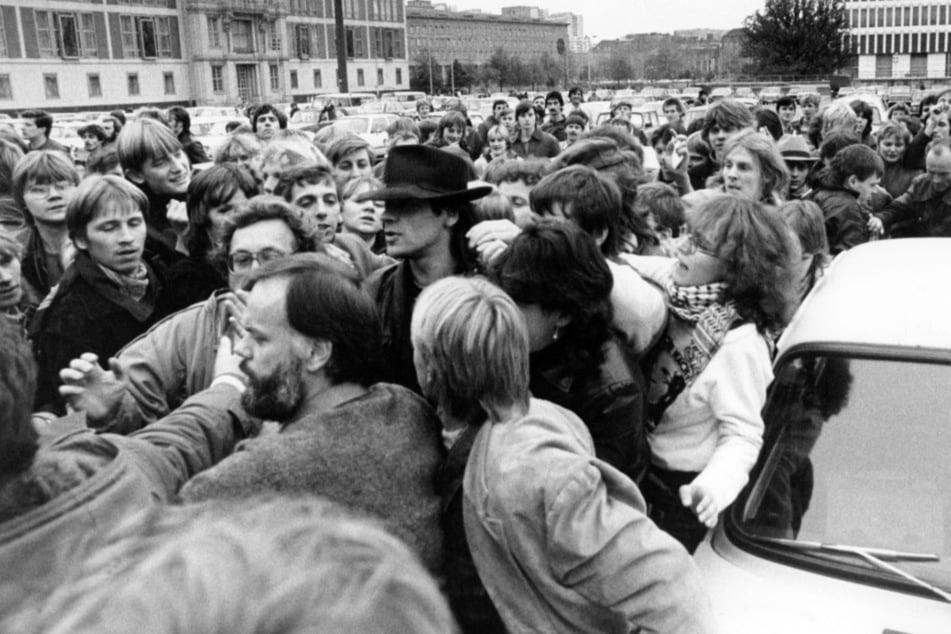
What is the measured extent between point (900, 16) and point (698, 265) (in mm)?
119580

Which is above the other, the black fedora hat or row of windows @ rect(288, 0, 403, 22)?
row of windows @ rect(288, 0, 403, 22)

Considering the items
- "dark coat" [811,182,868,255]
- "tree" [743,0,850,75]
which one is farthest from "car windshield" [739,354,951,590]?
"tree" [743,0,850,75]

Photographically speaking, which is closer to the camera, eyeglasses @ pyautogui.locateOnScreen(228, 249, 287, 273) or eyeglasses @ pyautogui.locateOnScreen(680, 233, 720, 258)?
eyeglasses @ pyautogui.locateOnScreen(680, 233, 720, 258)

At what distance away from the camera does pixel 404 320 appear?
10.9 feet

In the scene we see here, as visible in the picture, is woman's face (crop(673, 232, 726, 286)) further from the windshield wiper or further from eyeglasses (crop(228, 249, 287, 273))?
eyeglasses (crop(228, 249, 287, 273))

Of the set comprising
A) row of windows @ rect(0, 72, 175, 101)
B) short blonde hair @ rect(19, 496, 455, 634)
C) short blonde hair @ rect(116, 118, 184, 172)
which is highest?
row of windows @ rect(0, 72, 175, 101)

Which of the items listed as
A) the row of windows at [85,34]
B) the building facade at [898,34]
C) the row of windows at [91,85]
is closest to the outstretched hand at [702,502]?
the row of windows at [91,85]

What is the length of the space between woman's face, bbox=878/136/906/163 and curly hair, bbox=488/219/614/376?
7976mm

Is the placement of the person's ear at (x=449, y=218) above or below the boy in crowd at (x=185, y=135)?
below

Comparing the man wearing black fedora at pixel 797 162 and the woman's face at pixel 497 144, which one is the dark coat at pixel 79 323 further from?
the woman's face at pixel 497 144

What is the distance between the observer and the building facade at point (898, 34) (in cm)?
10581

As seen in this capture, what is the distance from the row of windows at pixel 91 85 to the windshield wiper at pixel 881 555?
60.0 meters

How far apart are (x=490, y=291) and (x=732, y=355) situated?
0.99 meters

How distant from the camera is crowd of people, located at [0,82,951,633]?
83 cm
